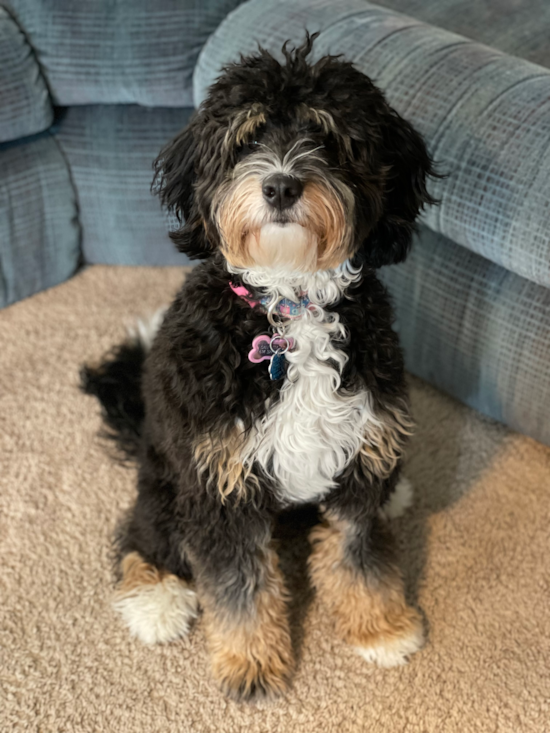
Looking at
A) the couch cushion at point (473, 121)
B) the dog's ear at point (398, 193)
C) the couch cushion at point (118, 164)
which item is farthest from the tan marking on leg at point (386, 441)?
the couch cushion at point (118, 164)

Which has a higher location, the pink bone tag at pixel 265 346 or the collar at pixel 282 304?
the collar at pixel 282 304

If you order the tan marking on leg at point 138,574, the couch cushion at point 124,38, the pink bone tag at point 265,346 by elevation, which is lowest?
the tan marking on leg at point 138,574

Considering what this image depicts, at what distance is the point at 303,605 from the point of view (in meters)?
1.57

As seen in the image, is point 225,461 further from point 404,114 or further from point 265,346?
point 404,114

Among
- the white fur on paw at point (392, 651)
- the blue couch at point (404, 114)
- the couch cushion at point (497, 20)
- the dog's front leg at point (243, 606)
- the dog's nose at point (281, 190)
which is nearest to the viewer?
the dog's nose at point (281, 190)

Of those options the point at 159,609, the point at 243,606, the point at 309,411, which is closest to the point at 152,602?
the point at 159,609

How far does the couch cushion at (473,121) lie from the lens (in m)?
1.50

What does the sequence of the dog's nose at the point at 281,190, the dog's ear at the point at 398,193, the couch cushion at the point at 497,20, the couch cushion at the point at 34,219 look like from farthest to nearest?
the couch cushion at the point at 34,219 < the couch cushion at the point at 497,20 < the dog's ear at the point at 398,193 < the dog's nose at the point at 281,190

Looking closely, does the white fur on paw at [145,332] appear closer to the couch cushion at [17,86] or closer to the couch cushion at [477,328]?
the couch cushion at [477,328]

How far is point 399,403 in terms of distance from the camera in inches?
50.7

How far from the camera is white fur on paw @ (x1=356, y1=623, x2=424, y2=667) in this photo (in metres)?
1.44

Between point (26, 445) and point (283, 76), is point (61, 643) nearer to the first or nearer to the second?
point (26, 445)

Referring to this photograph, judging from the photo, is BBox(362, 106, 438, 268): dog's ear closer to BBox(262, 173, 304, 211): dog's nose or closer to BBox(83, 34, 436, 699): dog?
BBox(83, 34, 436, 699): dog

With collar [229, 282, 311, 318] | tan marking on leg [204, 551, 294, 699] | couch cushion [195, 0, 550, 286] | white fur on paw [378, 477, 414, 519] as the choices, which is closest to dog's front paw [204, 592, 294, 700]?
tan marking on leg [204, 551, 294, 699]
